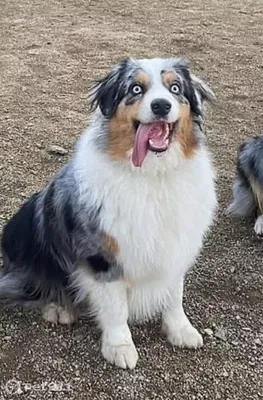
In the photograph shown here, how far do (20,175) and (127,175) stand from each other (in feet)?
7.06

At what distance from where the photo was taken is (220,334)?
3.51 meters

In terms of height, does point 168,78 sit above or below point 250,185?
above

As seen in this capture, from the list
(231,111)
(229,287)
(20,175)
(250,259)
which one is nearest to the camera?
(229,287)

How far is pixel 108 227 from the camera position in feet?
9.88

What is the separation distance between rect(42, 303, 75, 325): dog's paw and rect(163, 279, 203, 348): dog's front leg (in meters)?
0.51

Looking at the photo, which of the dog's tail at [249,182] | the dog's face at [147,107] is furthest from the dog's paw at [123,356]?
the dog's tail at [249,182]

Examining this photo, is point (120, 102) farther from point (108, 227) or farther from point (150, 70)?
point (108, 227)

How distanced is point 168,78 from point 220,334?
1429mm

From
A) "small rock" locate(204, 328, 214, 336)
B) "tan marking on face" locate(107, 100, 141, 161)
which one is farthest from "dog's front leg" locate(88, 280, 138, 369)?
"tan marking on face" locate(107, 100, 141, 161)

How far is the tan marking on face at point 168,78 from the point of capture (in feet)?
9.45

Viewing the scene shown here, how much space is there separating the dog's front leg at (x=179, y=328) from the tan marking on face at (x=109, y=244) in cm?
51

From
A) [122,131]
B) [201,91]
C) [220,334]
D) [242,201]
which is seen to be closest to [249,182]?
[242,201]

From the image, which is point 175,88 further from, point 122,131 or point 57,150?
point 57,150

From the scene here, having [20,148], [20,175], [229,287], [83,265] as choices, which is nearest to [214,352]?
[229,287]
